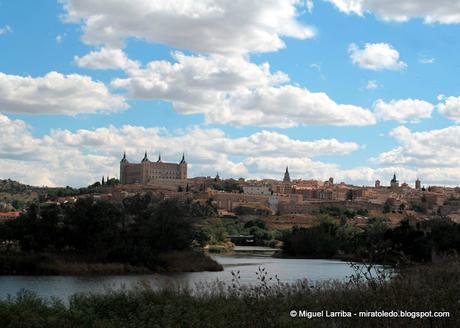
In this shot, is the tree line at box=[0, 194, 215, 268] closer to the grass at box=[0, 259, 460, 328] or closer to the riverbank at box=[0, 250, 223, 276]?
the riverbank at box=[0, 250, 223, 276]

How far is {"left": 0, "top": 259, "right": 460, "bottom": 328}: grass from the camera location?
452 inches

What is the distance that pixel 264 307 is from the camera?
1259cm

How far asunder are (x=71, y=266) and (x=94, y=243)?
4.18 meters

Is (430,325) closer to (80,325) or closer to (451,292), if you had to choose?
(451,292)

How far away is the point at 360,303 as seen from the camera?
1273 cm

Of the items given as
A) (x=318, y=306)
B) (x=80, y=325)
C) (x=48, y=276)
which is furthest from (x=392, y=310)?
(x=48, y=276)

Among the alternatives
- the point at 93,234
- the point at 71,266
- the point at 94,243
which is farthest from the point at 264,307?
the point at 93,234

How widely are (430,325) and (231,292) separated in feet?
21.4

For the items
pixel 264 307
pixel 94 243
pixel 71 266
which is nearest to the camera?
pixel 264 307

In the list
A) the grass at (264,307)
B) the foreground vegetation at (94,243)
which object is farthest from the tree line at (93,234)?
the grass at (264,307)

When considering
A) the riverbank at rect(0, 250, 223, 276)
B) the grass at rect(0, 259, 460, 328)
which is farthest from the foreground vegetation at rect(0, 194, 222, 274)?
the grass at rect(0, 259, 460, 328)

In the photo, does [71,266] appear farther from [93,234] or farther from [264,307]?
[264,307]

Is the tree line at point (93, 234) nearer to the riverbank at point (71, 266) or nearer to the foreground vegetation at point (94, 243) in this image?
the foreground vegetation at point (94, 243)

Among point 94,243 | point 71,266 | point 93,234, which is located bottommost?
point 71,266
